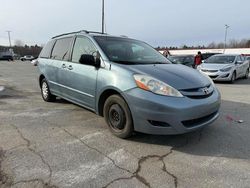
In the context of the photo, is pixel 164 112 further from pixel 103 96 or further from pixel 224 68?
pixel 224 68

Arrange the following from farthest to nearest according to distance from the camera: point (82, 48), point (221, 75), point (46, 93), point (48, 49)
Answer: point (221, 75) < point (46, 93) < point (48, 49) < point (82, 48)

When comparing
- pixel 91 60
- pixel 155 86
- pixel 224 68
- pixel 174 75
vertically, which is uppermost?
pixel 91 60

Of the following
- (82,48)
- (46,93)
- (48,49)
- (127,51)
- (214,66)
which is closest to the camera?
(127,51)

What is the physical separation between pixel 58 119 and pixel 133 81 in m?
2.21

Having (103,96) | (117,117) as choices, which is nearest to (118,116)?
(117,117)

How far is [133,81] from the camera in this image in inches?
139

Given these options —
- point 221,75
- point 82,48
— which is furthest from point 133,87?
point 221,75

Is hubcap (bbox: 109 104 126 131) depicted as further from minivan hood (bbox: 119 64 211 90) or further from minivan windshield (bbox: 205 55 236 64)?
minivan windshield (bbox: 205 55 236 64)

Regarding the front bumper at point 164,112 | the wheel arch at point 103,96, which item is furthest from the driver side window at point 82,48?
the front bumper at point 164,112

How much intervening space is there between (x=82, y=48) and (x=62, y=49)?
3.20 ft

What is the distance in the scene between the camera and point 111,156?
3322 mm

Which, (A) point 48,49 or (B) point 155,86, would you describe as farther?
(A) point 48,49

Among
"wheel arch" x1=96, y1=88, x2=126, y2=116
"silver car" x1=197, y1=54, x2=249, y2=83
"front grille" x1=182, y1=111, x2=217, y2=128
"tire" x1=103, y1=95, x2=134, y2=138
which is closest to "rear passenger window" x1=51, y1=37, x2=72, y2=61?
"wheel arch" x1=96, y1=88, x2=126, y2=116

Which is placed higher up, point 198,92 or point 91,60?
point 91,60
